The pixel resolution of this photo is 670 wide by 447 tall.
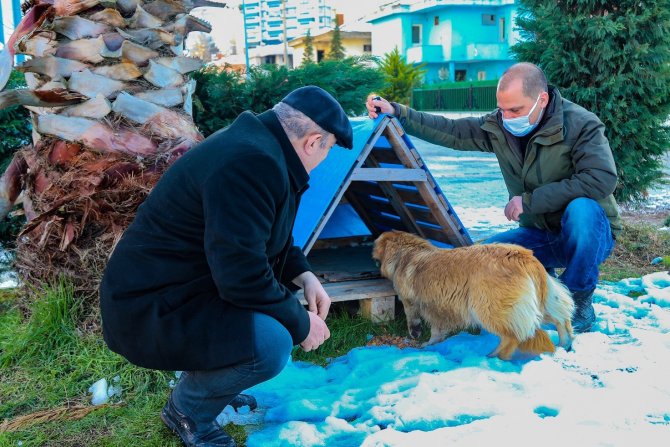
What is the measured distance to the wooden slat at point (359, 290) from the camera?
3.72 meters

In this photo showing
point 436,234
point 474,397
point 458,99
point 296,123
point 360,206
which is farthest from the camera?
point 458,99

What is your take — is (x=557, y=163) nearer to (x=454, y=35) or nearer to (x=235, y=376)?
(x=235, y=376)

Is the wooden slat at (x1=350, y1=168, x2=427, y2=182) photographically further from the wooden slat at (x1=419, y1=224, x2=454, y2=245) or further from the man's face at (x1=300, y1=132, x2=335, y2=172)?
the man's face at (x1=300, y1=132, x2=335, y2=172)

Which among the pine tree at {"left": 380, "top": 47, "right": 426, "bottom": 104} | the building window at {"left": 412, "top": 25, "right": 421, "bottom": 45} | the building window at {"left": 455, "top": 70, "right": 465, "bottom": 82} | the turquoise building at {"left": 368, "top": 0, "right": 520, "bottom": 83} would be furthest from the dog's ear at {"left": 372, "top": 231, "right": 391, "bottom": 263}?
the building window at {"left": 412, "top": 25, "right": 421, "bottom": 45}

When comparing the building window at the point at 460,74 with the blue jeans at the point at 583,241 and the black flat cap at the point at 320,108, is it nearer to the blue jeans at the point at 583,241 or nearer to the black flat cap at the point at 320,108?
the blue jeans at the point at 583,241

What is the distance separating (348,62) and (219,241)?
3.38 m

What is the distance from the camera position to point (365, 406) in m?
2.79

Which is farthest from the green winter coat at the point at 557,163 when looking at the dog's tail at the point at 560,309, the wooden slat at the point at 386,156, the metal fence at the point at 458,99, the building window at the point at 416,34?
the building window at the point at 416,34

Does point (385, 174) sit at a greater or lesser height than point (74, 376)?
greater

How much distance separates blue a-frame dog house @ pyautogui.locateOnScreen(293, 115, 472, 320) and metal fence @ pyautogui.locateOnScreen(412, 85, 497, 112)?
23619 mm

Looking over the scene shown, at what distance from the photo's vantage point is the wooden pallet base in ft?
12.4

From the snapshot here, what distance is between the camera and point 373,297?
3805 millimetres

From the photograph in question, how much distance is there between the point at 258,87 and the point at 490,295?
253 cm

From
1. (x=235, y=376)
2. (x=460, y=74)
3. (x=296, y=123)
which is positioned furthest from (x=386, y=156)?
(x=460, y=74)
